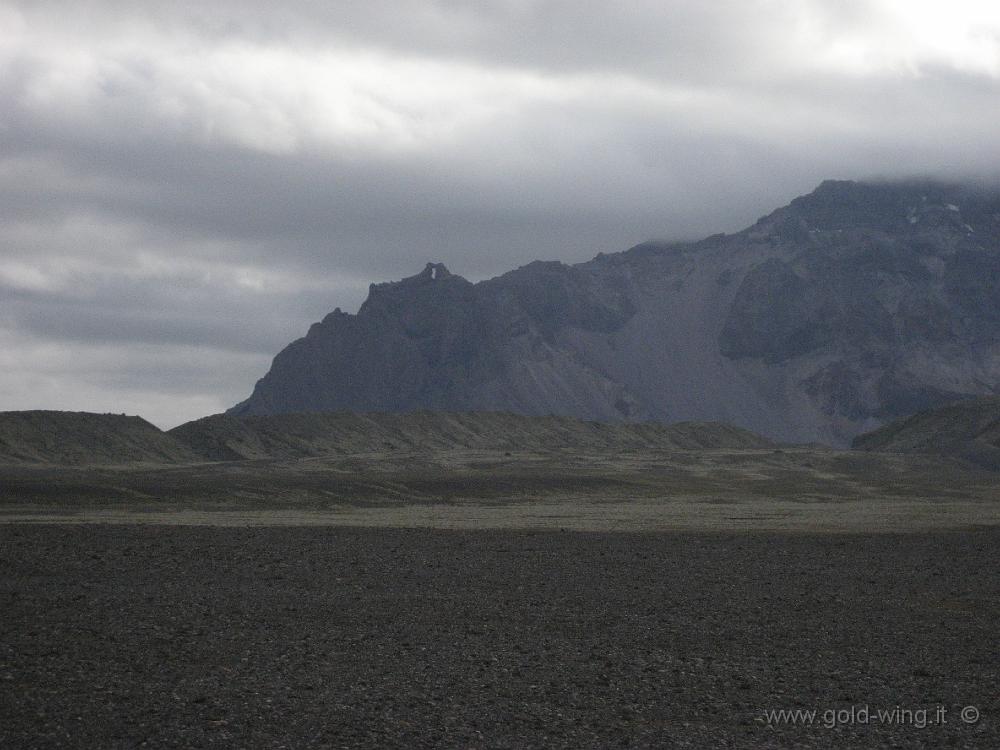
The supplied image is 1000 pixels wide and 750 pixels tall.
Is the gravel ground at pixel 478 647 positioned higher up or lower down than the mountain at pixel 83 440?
lower down

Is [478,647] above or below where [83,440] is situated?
below

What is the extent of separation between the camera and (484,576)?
40.7 meters

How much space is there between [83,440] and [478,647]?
14117 cm

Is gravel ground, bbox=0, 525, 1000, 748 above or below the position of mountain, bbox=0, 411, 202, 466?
below

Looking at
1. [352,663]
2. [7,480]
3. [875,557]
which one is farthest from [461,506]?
[352,663]

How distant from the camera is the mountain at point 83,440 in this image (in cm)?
14862

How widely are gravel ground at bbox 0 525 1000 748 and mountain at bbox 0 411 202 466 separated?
10764cm

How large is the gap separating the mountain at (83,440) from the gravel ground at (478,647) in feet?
353

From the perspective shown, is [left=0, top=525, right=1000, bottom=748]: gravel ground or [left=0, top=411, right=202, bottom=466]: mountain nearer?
[left=0, top=525, right=1000, bottom=748]: gravel ground

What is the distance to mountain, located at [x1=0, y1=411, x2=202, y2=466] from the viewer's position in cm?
14862

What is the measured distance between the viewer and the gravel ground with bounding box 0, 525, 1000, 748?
20750 millimetres

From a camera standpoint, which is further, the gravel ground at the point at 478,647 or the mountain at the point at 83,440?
the mountain at the point at 83,440

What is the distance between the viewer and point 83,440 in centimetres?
15938

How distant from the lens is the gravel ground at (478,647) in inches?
817
